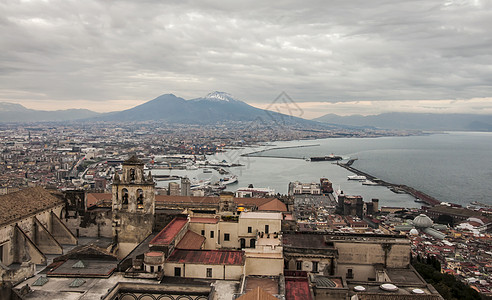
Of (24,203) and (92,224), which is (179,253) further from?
(24,203)

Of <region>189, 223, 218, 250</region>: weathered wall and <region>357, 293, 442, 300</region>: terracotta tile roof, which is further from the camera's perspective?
<region>189, 223, 218, 250</region>: weathered wall

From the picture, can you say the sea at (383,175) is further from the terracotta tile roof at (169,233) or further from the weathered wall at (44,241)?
the terracotta tile roof at (169,233)

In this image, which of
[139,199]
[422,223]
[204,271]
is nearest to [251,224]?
[204,271]

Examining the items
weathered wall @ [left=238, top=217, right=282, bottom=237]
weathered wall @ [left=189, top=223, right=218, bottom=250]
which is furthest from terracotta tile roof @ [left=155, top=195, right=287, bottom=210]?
weathered wall @ [left=189, top=223, right=218, bottom=250]

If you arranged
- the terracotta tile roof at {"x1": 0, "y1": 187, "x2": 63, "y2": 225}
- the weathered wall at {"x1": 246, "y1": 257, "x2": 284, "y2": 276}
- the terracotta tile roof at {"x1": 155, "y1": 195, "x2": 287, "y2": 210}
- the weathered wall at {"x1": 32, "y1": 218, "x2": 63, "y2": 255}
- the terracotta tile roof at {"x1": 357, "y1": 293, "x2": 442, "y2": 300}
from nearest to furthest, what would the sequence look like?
the terracotta tile roof at {"x1": 357, "y1": 293, "x2": 442, "y2": 300}, the weathered wall at {"x1": 246, "y1": 257, "x2": 284, "y2": 276}, the terracotta tile roof at {"x1": 0, "y1": 187, "x2": 63, "y2": 225}, the weathered wall at {"x1": 32, "y1": 218, "x2": 63, "y2": 255}, the terracotta tile roof at {"x1": 155, "y1": 195, "x2": 287, "y2": 210}

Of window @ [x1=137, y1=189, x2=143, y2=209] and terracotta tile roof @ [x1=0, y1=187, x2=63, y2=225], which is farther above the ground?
window @ [x1=137, y1=189, x2=143, y2=209]

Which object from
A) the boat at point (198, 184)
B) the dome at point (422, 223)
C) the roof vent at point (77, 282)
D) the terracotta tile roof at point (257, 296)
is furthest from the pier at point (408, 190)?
the roof vent at point (77, 282)

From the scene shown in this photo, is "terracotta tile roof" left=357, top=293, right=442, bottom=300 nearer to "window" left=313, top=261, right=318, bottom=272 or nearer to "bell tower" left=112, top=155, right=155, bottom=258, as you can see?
"window" left=313, top=261, right=318, bottom=272
